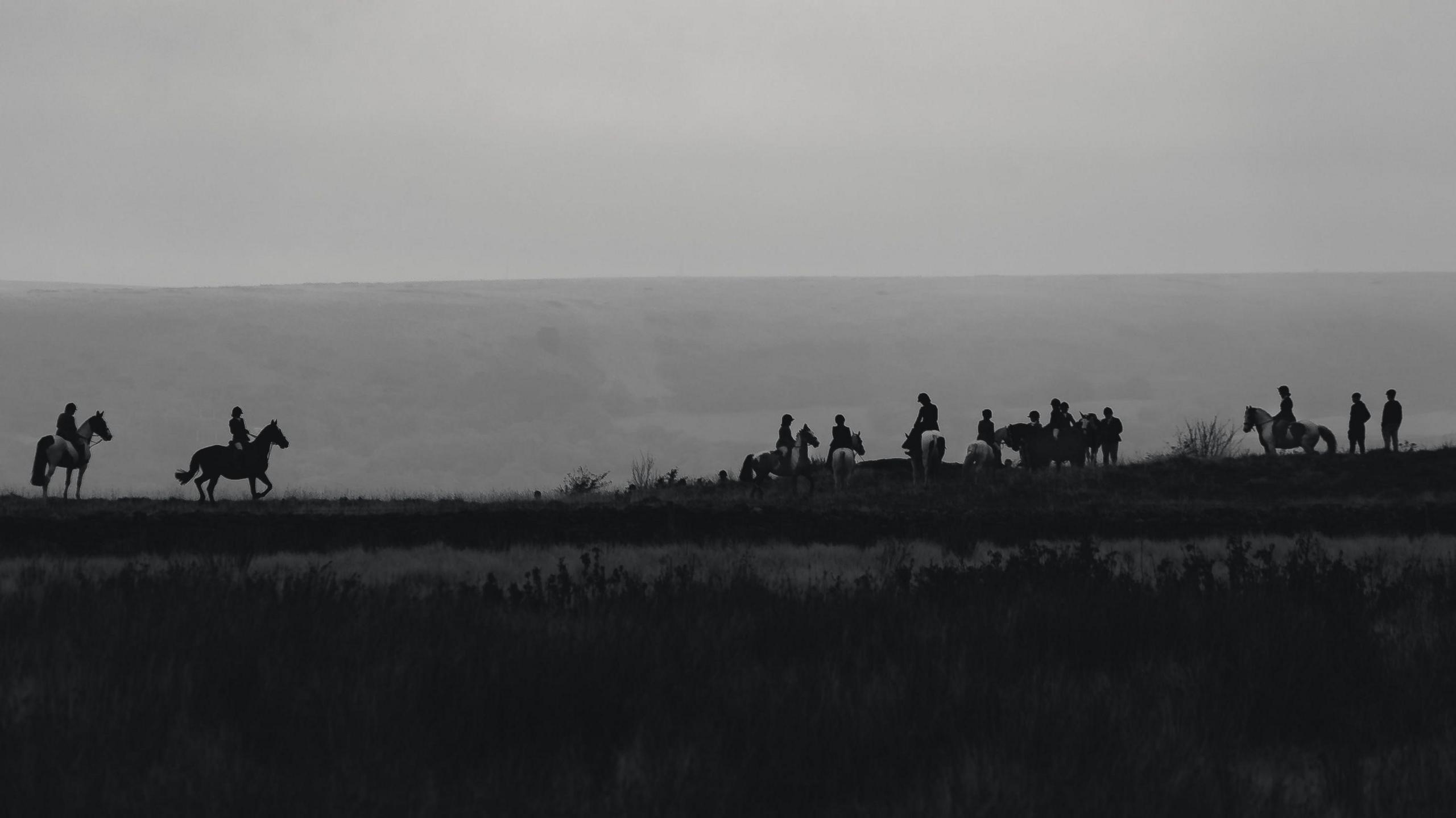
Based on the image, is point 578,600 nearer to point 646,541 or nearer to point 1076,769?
point 1076,769

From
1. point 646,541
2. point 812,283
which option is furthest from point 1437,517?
point 812,283

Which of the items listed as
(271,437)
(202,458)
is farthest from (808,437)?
(202,458)

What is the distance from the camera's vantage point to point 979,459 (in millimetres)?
31594

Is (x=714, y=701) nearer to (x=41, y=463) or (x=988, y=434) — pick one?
(x=41, y=463)

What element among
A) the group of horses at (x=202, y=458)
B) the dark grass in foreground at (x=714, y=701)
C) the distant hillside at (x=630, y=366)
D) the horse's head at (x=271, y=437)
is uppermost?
the distant hillside at (x=630, y=366)

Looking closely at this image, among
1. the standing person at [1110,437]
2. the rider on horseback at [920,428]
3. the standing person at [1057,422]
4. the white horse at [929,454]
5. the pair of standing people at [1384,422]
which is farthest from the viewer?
the standing person at [1110,437]

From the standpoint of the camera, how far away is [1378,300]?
423 ft

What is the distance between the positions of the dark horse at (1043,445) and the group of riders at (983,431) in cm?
7

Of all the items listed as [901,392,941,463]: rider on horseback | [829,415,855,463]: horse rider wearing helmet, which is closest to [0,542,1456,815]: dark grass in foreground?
[901,392,941,463]: rider on horseback

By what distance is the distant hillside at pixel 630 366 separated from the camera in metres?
82.8

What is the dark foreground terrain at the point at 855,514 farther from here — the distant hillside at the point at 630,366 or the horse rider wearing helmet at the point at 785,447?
the distant hillside at the point at 630,366

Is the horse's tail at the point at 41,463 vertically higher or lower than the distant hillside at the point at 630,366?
lower

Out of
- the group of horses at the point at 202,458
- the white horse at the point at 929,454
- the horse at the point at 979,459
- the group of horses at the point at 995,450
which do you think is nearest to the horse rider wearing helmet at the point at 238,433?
the group of horses at the point at 202,458

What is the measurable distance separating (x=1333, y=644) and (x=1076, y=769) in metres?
3.43
